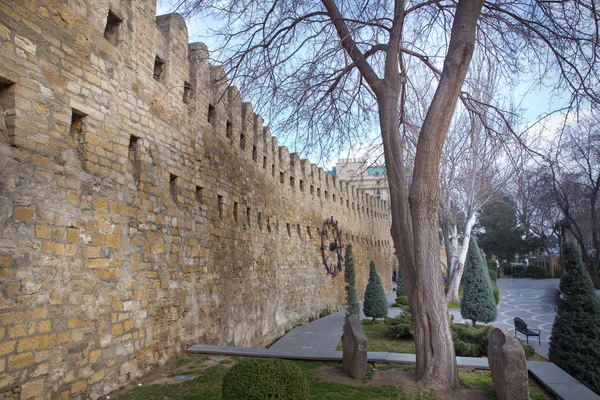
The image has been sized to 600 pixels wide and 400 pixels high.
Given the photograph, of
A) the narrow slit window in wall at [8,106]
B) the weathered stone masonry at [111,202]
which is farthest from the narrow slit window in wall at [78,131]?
the narrow slit window in wall at [8,106]

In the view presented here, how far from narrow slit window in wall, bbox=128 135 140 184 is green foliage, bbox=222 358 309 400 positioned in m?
3.70

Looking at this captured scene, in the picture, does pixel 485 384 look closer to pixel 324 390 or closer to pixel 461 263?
pixel 324 390

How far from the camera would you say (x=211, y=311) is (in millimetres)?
8258

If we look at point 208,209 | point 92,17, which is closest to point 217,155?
point 208,209

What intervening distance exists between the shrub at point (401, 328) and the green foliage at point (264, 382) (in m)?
8.00

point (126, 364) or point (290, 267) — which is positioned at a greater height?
point (290, 267)

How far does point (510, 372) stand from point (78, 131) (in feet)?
19.3

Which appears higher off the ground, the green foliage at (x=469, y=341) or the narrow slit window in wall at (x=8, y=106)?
the narrow slit window in wall at (x=8, y=106)

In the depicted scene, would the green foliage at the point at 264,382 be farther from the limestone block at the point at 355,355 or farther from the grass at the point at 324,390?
the limestone block at the point at 355,355

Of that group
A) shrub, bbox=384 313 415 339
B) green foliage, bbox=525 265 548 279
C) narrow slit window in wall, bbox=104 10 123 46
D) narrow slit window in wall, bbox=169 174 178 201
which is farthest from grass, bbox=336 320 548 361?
green foliage, bbox=525 265 548 279

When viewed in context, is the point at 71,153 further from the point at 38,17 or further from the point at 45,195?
the point at 38,17

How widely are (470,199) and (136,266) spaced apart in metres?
15.9

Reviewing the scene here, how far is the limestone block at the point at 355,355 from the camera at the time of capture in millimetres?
5637

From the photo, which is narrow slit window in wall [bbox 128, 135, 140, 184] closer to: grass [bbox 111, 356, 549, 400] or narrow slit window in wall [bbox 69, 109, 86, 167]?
narrow slit window in wall [bbox 69, 109, 86, 167]
